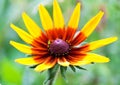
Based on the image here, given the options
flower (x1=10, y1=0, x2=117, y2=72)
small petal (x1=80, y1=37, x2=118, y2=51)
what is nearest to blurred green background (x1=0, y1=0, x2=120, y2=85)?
flower (x1=10, y1=0, x2=117, y2=72)

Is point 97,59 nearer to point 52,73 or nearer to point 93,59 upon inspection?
point 93,59

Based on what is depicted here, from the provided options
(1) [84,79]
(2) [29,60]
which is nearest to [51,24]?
(2) [29,60]

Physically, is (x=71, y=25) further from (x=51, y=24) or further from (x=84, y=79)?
(x=84, y=79)

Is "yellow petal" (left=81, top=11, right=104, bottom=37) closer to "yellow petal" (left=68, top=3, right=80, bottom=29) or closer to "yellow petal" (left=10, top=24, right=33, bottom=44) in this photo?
"yellow petal" (left=68, top=3, right=80, bottom=29)

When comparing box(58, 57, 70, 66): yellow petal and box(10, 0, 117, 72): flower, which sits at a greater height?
box(10, 0, 117, 72): flower

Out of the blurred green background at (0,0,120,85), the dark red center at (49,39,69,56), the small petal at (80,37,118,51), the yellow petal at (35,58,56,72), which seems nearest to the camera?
the yellow petal at (35,58,56,72)

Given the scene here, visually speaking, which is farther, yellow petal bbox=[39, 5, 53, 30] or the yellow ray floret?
yellow petal bbox=[39, 5, 53, 30]

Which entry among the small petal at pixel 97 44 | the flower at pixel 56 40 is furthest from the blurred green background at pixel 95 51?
the small petal at pixel 97 44
